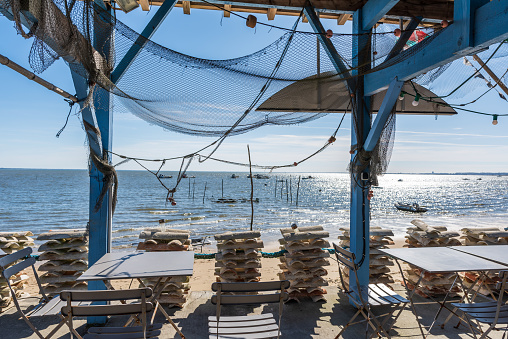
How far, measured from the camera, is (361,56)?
365cm

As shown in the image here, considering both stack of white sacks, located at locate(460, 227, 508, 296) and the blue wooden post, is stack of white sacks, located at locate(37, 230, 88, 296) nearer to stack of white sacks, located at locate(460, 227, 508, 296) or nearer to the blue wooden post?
the blue wooden post

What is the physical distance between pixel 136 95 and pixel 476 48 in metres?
2.87

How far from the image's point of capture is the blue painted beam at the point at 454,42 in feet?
7.52

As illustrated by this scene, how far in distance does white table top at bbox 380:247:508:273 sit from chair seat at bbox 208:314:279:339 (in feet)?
4.62

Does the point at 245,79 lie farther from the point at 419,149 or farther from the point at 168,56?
the point at 419,149

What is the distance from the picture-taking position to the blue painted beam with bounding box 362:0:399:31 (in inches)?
140

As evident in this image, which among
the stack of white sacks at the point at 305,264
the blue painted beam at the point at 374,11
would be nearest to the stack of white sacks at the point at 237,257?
the stack of white sacks at the point at 305,264

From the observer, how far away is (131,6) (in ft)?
10.6

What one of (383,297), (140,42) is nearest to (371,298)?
(383,297)

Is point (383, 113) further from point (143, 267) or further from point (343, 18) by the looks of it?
point (143, 267)

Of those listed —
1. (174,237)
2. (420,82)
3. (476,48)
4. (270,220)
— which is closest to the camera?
(476,48)

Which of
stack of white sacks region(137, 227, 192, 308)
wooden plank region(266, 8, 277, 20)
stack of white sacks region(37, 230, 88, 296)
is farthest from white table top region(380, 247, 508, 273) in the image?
stack of white sacks region(37, 230, 88, 296)

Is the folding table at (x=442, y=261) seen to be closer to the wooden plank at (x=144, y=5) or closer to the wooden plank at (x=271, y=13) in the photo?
the wooden plank at (x=271, y=13)

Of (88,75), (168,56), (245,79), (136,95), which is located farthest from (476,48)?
(88,75)
